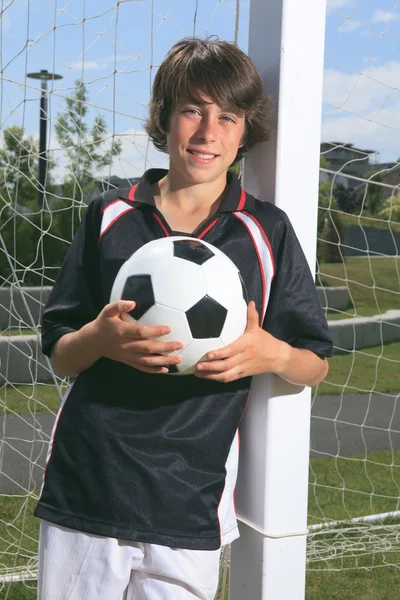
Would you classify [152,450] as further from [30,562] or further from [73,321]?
[30,562]

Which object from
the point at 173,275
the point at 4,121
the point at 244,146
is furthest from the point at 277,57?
the point at 4,121

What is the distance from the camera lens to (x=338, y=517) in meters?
4.16

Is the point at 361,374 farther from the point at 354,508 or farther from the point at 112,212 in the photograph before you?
the point at 112,212

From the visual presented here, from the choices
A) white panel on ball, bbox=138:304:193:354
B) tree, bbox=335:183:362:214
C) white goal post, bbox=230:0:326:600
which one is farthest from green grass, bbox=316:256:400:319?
white panel on ball, bbox=138:304:193:354

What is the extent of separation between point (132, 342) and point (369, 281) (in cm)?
1462

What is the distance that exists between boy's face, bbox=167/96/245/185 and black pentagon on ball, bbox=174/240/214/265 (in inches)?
8.2

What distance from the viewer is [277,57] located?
182 centimetres

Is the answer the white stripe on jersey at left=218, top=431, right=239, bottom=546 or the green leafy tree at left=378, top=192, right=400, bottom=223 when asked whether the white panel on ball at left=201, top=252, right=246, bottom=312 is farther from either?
the green leafy tree at left=378, top=192, right=400, bottom=223

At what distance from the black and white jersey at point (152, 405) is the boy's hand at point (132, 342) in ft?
0.39

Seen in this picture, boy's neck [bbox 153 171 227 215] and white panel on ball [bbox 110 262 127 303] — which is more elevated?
boy's neck [bbox 153 171 227 215]

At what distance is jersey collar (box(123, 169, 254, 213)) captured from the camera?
1688mm

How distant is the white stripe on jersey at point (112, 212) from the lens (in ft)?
5.50

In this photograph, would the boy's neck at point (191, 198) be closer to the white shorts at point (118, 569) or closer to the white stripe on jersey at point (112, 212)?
the white stripe on jersey at point (112, 212)

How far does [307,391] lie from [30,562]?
1.88 m
